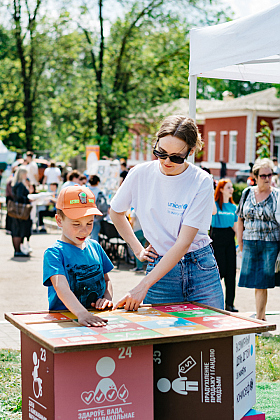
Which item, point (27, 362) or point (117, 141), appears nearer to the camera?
point (27, 362)

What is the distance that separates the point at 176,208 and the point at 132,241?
36cm

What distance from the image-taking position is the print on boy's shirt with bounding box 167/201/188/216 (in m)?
3.06

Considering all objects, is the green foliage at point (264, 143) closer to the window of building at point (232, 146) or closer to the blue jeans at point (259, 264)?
the window of building at point (232, 146)

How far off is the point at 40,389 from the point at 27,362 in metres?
0.19

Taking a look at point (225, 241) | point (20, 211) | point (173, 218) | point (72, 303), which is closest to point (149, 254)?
point (173, 218)

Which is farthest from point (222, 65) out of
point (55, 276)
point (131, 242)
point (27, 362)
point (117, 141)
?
point (117, 141)

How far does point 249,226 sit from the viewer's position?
6793mm

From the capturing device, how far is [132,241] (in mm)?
3283

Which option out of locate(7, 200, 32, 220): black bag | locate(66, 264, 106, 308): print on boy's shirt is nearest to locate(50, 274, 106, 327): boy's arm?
locate(66, 264, 106, 308): print on boy's shirt

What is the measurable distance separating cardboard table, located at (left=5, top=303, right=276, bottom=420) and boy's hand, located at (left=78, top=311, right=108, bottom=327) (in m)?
0.04

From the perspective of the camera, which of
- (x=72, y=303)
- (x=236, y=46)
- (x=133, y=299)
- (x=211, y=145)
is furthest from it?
(x=211, y=145)

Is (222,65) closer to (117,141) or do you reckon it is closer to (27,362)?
(27,362)

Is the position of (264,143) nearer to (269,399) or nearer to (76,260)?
(269,399)

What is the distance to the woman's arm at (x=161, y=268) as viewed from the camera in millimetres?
2859
